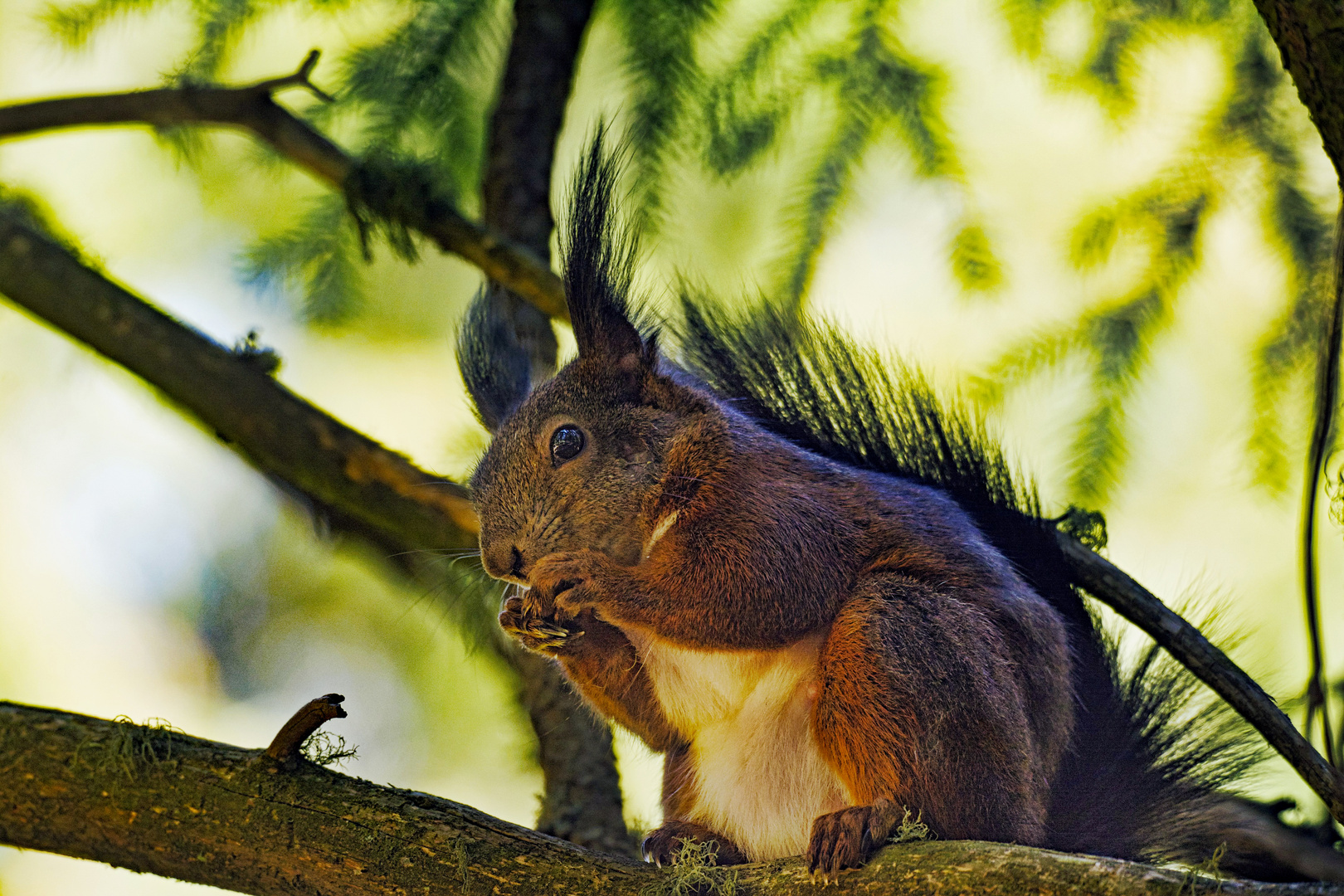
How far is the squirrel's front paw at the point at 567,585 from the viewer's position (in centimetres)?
175

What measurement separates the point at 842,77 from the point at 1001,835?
174cm

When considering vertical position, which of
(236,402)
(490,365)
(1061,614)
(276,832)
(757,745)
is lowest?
(276,832)

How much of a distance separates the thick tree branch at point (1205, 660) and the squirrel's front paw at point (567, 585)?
932 millimetres

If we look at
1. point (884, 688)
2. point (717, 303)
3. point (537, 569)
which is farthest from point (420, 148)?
point (884, 688)

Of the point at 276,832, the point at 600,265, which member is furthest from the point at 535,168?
the point at 276,832

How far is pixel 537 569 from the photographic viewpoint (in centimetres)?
178

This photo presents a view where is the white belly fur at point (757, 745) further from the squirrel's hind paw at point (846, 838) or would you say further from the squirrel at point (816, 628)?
the squirrel's hind paw at point (846, 838)

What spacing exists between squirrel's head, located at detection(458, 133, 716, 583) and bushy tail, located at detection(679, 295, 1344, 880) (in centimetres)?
29

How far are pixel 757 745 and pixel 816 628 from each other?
0.22m

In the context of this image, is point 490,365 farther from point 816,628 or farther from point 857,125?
point 857,125

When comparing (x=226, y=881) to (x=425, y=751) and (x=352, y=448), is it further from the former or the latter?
(x=425, y=751)

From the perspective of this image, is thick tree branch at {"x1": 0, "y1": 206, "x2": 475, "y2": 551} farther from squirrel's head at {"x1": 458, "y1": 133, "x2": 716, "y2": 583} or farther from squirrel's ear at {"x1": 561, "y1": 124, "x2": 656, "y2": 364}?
squirrel's ear at {"x1": 561, "y1": 124, "x2": 656, "y2": 364}

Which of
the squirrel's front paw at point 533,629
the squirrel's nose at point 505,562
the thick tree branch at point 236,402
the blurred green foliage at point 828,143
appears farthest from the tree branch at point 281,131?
the squirrel's front paw at point 533,629

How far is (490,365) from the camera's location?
7.58 feet
